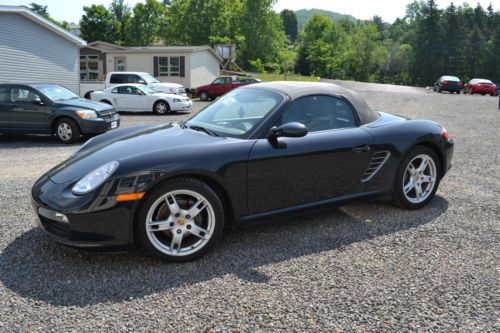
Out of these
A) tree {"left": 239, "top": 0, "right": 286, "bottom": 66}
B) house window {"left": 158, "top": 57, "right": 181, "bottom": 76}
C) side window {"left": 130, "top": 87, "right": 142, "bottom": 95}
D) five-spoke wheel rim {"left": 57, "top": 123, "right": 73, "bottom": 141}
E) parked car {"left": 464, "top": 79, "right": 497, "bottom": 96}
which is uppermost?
tree {"left": 239, "top": 0, "right": 286, "bottom": 66}

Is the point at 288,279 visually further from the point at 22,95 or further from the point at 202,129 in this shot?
the point at 22,95

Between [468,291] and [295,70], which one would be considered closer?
[468,291]

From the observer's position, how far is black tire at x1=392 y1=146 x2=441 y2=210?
4633 millimetres

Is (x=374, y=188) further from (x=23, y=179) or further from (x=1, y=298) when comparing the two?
(x=23, y=179)

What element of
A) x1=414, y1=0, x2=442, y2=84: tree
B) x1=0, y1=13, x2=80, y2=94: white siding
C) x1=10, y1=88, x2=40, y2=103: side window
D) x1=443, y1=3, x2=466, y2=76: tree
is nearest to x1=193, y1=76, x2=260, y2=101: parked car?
x1=0, y1=13, x2=80, y2=94: white siding

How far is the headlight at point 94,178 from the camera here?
3.33 meters

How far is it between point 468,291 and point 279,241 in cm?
154

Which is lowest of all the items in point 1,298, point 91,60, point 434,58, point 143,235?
point 1,298

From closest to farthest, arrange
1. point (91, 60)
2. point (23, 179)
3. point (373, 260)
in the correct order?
point (373, 260)
point (23, 179)
point (91, 60)

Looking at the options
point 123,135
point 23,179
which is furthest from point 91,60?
point 123,135

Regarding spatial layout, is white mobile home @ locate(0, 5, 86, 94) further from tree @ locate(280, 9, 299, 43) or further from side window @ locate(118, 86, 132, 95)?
tree @ locate(280, 9, 299, 43)

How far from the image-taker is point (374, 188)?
176 inches

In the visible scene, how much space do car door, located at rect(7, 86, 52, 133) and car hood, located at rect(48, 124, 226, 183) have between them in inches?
276

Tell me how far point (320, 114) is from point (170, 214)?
1765mm
